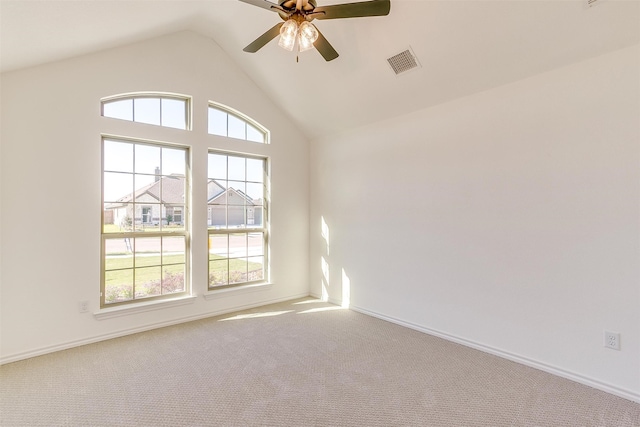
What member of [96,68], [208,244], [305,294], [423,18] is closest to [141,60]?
[96,68]

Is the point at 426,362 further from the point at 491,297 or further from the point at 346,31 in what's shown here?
the point at 346,31

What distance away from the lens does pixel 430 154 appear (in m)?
3.32

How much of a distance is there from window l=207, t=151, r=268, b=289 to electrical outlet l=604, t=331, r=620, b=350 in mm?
3632

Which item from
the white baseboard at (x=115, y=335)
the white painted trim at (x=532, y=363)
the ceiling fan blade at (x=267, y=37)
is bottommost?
the white painted trim at (x=532, y=363)

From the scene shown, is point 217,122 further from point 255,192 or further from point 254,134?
point 255,192

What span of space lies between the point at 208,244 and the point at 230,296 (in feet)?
2.46

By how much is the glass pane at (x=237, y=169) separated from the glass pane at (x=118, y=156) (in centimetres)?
115

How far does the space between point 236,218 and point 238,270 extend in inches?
28.0

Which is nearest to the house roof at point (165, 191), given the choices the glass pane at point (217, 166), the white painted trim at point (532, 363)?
the glass pane at point (217, 166)

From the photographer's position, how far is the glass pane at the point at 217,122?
12.8 ft

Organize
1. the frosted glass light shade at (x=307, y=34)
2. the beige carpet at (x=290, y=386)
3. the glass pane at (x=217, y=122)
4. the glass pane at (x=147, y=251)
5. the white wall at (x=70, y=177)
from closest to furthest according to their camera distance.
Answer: the beige carpet at (x=290, y=386) < the frosted glass light shade at (x=307, y=34) < the white wall at (x=70, y=177) < the glass pane at (x=147, y=251) < the glass pane at (x=217, y=122)

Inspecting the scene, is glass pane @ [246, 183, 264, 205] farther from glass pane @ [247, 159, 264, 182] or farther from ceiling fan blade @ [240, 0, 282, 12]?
ceiling fan blade @ [240, 0, 282, 12]

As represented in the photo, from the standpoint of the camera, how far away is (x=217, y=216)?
4000 mm

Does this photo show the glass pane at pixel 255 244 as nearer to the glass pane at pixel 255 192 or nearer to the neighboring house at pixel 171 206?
the neighboring house at pixel 171 206
